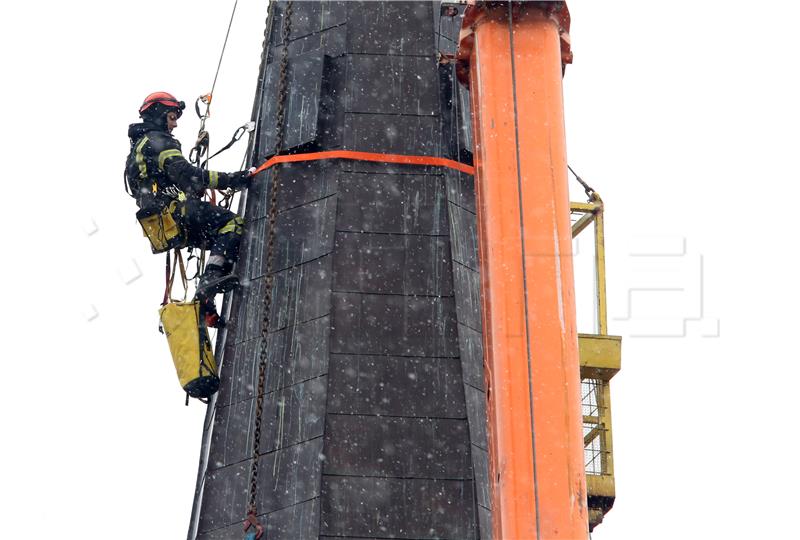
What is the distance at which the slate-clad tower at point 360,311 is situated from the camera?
44.9 ft

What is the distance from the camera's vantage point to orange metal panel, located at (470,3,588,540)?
1196 cm

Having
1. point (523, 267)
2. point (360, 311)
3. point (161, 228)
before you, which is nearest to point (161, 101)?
point (161, 228)

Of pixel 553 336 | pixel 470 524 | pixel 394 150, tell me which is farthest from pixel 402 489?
pixel 394 150

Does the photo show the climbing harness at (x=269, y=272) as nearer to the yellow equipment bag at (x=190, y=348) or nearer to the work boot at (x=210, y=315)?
the yellow equipment bag at (x=190, y=348)

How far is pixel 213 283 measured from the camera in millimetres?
15391

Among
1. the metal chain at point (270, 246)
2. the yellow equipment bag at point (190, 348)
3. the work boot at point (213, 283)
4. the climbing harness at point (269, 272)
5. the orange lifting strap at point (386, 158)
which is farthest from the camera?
the work boot at point (213, 283)

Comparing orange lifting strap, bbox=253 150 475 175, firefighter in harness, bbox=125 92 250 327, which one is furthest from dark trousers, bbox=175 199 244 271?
orange lifting strap, bbox=253 150 475 175

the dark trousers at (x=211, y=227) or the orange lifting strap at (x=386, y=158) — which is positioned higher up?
the orange lifting strap at (x=386, y=158)

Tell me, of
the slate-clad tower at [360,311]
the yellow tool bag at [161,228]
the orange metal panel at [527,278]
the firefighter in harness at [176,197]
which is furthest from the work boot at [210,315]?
the orange metal panel at [527,278]

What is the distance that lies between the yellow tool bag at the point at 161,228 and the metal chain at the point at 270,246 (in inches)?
54.9

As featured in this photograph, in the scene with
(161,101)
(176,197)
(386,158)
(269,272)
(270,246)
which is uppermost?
(161,101)

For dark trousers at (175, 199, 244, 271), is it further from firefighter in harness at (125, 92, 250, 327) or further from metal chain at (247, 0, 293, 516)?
metal chain at (247, 0, 293, 516)

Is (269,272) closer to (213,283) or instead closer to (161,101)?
(213,283)

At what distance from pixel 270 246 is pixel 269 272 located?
259mm
